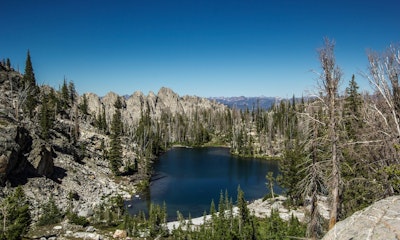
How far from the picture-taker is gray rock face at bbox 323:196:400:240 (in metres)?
8.92

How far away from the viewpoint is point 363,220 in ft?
32.8

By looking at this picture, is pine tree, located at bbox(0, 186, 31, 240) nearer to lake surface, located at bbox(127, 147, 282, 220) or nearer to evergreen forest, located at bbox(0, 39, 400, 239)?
evergreen forest, located at bbox(0, 39, 400, 239)

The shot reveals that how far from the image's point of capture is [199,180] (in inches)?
3041

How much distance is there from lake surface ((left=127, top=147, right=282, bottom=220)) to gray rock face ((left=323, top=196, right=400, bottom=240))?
4257cm

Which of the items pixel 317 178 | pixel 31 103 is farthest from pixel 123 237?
pixel 31 103

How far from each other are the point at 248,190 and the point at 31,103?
206ft

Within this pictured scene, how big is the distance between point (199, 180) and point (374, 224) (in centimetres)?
6919

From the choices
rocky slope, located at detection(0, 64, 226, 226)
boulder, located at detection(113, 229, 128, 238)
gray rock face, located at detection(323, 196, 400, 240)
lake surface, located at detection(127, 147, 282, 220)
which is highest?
gray rock face, located at detection(323, 196, 400, 240)

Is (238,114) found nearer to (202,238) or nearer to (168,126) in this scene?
(168,126)

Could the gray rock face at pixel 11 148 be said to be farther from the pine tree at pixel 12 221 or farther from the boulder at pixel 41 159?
the pine tree at pixel 12 221

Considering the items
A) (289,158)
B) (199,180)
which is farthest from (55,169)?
(289,158)

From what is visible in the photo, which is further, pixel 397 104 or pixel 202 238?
pixel 202 238

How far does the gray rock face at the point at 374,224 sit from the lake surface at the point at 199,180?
42.6 meters

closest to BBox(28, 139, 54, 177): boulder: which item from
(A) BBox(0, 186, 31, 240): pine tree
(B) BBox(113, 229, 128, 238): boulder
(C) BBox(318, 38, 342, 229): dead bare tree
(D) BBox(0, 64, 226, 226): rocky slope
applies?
(D) BBox(0, 64, 226, 226): rocky slope
